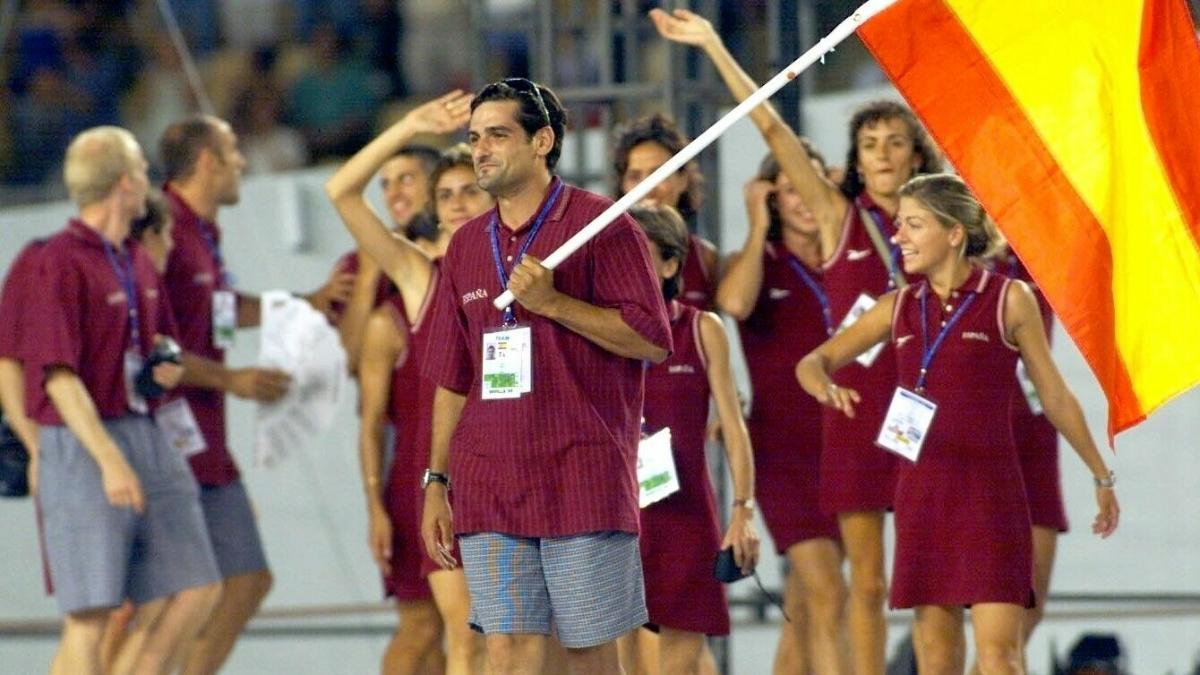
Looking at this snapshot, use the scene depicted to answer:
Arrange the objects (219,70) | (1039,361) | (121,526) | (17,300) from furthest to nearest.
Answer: (219,70)
(17,300)
(121,526)
(1039,361)

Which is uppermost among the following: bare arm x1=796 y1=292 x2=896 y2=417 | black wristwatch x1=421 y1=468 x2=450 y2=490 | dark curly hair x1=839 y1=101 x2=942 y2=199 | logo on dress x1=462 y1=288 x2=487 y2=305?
dark curly hair x1=839 y1=101 x2=942 y2=199

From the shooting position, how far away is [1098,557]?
7.75 metres

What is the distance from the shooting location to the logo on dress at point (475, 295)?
4.68 meters

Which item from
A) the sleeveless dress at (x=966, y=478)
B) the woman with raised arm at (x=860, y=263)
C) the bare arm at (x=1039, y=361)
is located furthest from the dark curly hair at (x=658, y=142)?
the bare arm at (x=1039, y=361)

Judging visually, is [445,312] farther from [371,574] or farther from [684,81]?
[371,574]

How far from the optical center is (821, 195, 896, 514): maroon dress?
6.17 m

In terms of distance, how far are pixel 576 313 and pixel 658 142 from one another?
1.83 metres

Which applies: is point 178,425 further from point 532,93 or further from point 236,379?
point 532,93

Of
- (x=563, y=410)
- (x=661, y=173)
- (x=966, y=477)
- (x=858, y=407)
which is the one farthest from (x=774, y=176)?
(x=563, y=410)

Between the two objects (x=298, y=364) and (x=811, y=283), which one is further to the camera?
(x=298, y=364)

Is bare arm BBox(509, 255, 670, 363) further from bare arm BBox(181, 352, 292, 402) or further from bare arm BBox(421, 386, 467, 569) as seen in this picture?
bare arm BBox(181, 352, 292, 402)

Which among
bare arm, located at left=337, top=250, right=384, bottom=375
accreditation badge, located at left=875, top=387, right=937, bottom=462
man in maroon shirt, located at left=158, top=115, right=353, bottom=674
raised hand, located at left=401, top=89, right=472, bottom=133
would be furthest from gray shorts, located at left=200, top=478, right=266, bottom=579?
accreditation badge, located at left=875, top=387, right=937, bottom=462

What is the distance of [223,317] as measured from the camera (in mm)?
7199

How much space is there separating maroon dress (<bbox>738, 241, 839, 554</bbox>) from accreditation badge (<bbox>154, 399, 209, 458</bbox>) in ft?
5.21
